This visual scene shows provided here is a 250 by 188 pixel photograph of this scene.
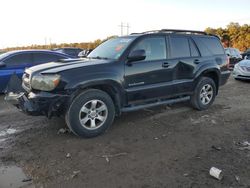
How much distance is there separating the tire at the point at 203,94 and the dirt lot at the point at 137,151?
0.39 metres

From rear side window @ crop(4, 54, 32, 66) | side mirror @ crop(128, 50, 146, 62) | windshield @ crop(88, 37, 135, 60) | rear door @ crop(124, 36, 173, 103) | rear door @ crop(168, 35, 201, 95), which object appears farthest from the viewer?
rear side window @ crop(4, 54, 32, 66)

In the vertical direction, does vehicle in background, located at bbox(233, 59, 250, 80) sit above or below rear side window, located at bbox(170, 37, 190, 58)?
below

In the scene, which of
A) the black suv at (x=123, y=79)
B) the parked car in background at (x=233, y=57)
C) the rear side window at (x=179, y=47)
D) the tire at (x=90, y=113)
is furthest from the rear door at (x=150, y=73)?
the parked car in background at (x=233, y=57)

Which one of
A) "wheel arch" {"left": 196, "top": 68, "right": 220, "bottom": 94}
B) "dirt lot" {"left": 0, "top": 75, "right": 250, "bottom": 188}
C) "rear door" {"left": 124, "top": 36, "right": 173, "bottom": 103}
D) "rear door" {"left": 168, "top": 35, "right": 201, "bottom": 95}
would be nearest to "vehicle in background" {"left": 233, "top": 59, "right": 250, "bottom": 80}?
"wheel arch" {"left": 196, "top": 68, "right": 220, "bottom": 94}

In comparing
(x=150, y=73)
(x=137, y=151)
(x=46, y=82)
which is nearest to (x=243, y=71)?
(x=150, y=73)

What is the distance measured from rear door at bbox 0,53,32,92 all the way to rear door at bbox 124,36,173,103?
4243 mm

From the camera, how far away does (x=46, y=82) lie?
14.9 ft

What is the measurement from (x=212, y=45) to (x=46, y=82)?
4.38 meters

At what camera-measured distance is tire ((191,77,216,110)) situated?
21.6 ft

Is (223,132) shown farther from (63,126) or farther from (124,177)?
(63,126)

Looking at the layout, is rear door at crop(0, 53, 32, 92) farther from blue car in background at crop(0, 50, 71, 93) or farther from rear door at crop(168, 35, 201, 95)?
rear door at crop(168, 35, 201, 95)

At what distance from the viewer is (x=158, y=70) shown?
5629mm

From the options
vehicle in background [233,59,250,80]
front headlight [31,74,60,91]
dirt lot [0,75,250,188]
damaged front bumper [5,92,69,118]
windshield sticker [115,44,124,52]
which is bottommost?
dirt lot [0,75,250,188]

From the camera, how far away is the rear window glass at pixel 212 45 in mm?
6828
